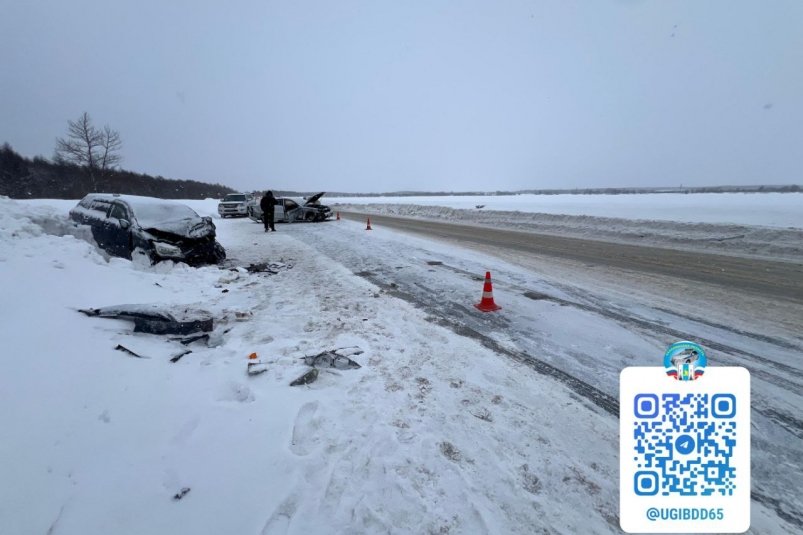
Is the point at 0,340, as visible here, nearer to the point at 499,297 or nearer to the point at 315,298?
the point at 315,298

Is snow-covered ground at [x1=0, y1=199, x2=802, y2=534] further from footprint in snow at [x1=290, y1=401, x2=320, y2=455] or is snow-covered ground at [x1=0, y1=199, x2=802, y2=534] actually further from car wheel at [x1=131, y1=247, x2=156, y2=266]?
car wheel at [x1=131, y1=247, x2=156, y2=266]

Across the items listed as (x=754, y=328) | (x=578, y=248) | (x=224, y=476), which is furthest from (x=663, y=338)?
(x=578, y=248)

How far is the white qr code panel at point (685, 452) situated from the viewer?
6.38 feet

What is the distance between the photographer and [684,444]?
6.66 feet

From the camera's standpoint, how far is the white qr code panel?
6.38 feet

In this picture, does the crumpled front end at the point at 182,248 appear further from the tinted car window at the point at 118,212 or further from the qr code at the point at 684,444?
the qr code at the point at 684,444

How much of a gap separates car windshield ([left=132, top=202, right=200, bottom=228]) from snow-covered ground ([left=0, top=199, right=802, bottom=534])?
2308 millimetres

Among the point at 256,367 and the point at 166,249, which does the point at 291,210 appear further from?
the point at 256,367

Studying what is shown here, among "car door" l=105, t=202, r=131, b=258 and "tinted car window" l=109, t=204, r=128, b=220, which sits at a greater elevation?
"tinted car window" l=109, t=204, r=128, b=220

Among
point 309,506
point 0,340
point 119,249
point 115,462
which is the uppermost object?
point 119,249

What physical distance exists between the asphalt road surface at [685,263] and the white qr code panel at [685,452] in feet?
19.3

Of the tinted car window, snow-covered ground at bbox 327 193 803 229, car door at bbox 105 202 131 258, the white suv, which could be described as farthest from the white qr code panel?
the white suv

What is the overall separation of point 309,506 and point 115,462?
1.31 metres

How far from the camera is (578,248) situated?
11.2 metres
